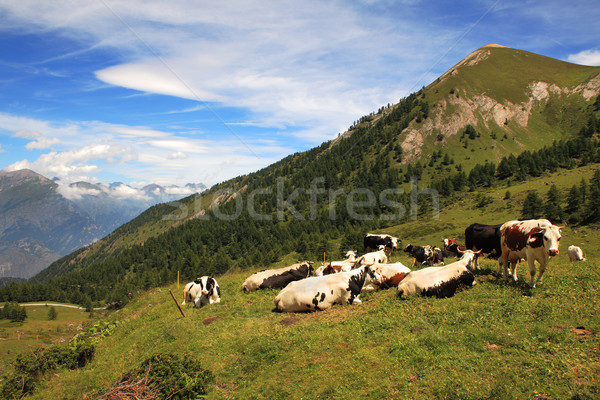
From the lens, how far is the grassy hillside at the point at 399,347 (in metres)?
7.68

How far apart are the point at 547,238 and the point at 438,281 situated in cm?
494

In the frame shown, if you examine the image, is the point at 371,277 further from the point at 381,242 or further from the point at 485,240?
the point at 381,242

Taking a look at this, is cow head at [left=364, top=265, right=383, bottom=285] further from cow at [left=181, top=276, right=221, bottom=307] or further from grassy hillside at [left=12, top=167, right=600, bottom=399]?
cow at [left=181, top=276, right=221, bottom=307]

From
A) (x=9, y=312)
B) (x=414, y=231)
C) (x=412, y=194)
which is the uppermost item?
(x=412, y=194)

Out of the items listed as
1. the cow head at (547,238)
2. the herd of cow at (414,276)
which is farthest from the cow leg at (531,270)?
the cow head at (547,238)

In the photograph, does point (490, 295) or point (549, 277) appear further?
point (549, 277)

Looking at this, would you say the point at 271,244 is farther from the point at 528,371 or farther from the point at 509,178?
the point at 528,371

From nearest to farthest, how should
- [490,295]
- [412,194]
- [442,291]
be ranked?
1. [490,295]
2. [442,291]
3. [412,194]

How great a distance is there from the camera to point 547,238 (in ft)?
43.8

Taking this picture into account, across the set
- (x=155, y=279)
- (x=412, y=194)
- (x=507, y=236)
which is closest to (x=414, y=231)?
(x=412, y=194)

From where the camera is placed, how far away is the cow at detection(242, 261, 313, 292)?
2286cm

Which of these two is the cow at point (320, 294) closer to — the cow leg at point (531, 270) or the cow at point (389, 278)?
the cow at point (389, 278)

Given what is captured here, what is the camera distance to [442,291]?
47.7 ft

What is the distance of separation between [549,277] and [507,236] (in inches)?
99.4
